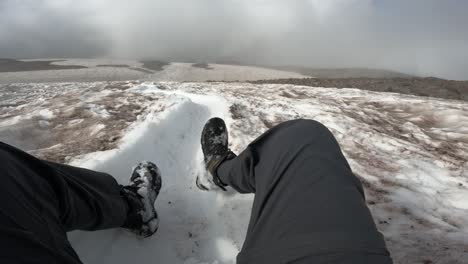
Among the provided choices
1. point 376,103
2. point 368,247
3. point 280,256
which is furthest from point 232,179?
point 376,103

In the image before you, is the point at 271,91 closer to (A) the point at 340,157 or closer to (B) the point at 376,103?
(B) the point at 376,103

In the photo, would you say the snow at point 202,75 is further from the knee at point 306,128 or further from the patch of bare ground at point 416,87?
the knee at point 306,128

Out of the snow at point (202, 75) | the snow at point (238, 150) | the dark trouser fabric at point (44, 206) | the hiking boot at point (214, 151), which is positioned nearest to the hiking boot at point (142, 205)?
the snow at point (238, 150)

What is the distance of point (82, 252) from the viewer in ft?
6.33

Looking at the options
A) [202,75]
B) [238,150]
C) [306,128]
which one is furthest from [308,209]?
[202,75]

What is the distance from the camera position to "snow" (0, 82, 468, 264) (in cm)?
218

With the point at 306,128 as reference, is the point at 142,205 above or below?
below

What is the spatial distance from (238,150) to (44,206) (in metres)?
2.73

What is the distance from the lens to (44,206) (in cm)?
119

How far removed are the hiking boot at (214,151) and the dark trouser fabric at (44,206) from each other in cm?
108

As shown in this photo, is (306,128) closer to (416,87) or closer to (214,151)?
(214,151)

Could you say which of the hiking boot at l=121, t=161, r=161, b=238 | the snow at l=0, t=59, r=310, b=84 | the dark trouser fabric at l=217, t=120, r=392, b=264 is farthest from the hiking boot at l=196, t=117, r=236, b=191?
the snow at l=0, t=59, r=310, b=84

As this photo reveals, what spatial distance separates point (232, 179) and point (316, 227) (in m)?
1.16

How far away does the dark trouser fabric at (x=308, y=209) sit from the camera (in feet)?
3.66
